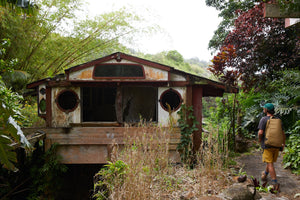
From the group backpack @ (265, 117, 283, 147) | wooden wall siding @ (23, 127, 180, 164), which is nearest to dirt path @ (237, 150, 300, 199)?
backpack @ (265, 117, 283, 147)

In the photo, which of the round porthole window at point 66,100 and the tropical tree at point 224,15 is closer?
the round porthole window at point 66,100

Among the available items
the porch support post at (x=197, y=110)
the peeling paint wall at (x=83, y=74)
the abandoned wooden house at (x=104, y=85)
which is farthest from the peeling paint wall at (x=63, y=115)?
the porch support post at (x=197, y=110)

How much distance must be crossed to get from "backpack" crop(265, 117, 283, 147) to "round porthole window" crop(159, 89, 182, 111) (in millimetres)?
2671

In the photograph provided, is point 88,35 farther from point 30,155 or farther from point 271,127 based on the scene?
point 271,127

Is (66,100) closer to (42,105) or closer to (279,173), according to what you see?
(42,105)

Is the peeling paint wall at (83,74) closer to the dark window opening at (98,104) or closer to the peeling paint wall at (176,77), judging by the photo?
the peeling paint wall at (176,77)

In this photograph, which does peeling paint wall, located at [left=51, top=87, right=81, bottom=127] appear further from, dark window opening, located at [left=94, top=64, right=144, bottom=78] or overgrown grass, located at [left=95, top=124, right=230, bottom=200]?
overgrown grass, located at [left=95, top=124, right=230, bottom=200]

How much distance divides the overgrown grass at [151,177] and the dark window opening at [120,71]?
8.65 ft

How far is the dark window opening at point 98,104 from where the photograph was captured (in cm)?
938

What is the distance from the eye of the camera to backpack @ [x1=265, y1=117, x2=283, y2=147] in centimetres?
359

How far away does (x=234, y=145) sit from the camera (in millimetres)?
6754

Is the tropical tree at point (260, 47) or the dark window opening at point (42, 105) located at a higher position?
the tropical tree at point (260, 47)

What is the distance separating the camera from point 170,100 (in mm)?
6594

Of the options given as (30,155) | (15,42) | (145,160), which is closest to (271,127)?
(145,160)
